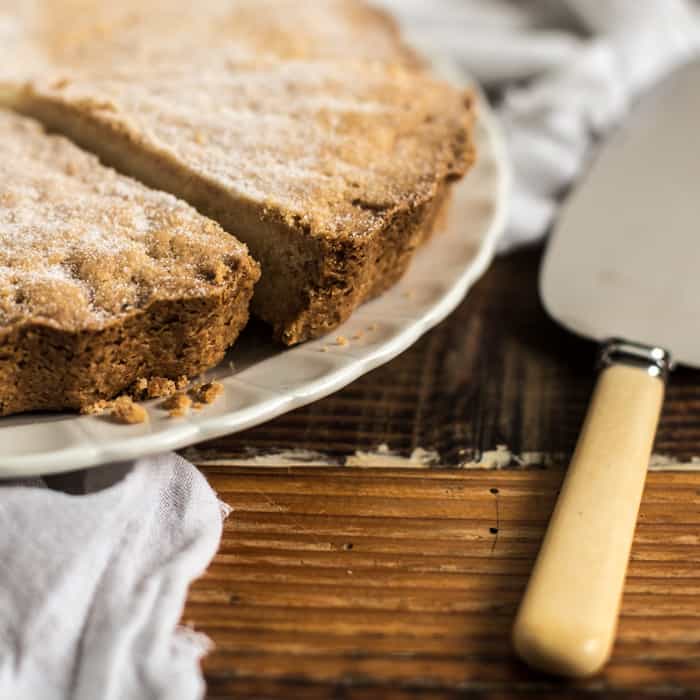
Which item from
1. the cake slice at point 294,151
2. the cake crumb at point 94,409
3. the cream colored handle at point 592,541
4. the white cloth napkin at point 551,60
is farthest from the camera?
the white cloth napkin at point 551,60

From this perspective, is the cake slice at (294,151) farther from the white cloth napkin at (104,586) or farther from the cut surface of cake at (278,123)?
the white cloth napkin at (104,586)

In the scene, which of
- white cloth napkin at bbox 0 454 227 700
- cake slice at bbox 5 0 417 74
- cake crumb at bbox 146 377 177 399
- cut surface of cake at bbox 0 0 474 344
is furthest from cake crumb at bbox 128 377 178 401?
cake slice at bbox 5 0 417 74

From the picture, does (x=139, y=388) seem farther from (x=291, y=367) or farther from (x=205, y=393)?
(x=291, y=367)

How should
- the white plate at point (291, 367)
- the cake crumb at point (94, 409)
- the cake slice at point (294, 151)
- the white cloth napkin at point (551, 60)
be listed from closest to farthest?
the white plate at point (291, 367), the cake crumb at point (94, 409), the cake slice at point (294, 151), the white cloth napkin at point (551, 60)

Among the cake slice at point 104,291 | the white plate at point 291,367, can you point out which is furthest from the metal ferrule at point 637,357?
the cake slice at point 104,291

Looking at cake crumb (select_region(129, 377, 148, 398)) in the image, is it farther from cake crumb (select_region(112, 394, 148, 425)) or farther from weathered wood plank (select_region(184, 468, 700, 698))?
weathered wood plank (select_region(184, 468, 700, 698))

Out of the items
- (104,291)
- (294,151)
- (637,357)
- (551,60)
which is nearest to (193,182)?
(294,151)
